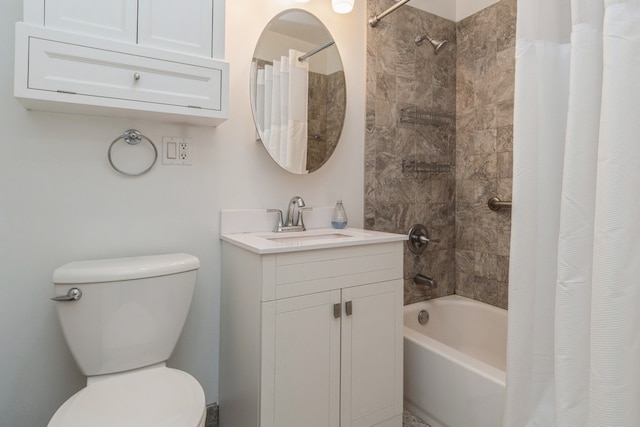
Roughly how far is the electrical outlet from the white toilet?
41cm

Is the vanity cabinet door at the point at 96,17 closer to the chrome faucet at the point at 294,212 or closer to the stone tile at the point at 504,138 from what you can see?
the chrome faucet at the point at 294,212

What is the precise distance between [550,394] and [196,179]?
1438 millimetres

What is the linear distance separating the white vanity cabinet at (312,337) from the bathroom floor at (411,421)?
0.56ft

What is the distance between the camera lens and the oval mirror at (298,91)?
167 centimetres

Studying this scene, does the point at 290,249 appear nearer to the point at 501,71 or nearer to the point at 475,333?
the point at 475,333

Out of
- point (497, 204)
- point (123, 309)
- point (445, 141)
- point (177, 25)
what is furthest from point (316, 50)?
point (123, 309)

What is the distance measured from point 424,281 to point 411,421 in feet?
2.45

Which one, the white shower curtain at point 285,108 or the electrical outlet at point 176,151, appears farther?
the white shower curtain at point 285,108

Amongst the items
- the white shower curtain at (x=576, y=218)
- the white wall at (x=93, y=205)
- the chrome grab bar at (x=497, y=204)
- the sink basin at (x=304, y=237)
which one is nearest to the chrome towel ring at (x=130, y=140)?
the white wall at (x=93, y=205)

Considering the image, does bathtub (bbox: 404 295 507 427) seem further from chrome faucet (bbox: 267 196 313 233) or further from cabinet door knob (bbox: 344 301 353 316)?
chrome faucet (bbox: 267 196 313 233)

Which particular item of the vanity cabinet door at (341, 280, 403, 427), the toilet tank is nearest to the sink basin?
the vanity cabinet door at (341, 280, 403, 427)

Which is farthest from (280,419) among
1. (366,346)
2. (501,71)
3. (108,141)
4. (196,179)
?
(501,71)

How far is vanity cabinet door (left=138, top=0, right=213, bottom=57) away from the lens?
1243mm

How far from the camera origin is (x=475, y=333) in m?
2.16
